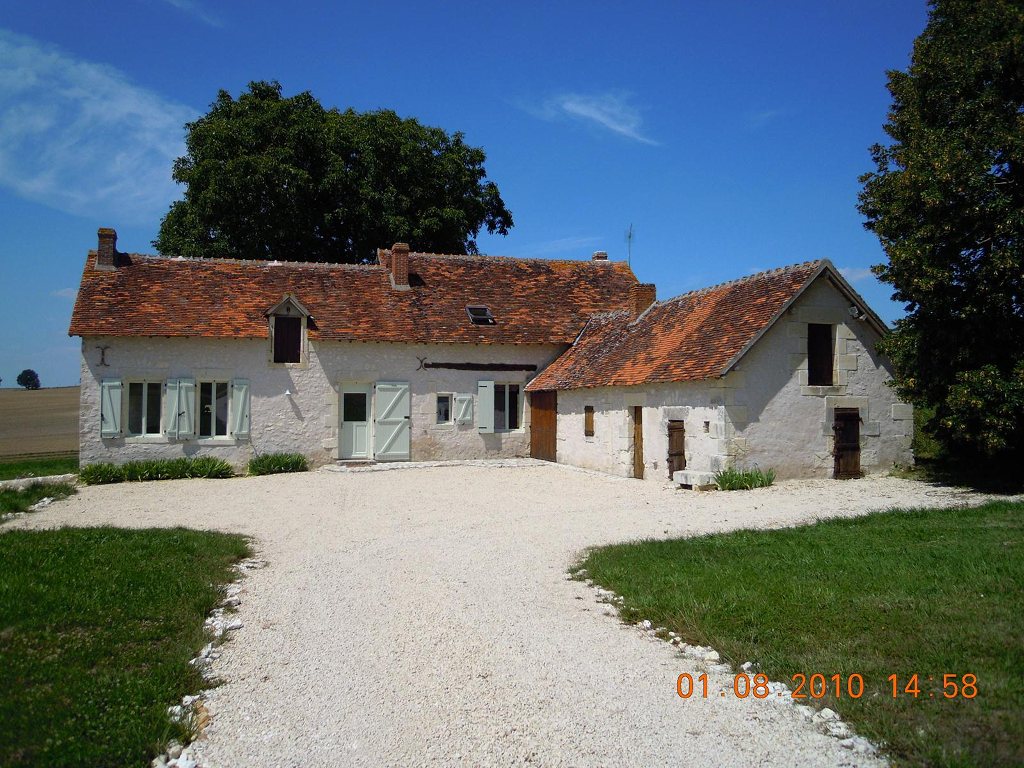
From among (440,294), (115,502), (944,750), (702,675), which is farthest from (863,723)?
(440,294)

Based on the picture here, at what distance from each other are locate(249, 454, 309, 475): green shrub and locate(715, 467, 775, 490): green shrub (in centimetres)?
1004

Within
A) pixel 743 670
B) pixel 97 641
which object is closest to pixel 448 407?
pixel 97 641

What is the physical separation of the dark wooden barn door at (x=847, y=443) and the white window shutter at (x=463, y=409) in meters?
9.07

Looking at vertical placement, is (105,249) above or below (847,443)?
above

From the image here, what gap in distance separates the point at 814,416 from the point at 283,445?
39.8 ft

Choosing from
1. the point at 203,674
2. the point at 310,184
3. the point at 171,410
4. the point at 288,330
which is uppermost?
the point at 310,184

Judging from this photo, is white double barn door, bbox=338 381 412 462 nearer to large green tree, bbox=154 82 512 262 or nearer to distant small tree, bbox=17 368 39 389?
large green tree, bbox=154 82 512 262

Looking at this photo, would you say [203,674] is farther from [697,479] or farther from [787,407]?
[787,407]

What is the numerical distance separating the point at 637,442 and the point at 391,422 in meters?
6.53

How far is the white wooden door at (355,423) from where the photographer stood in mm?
19500

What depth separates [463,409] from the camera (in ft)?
66.1

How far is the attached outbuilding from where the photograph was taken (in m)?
14.2

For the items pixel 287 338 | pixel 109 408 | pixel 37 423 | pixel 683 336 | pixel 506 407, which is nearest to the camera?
pixel 683 336

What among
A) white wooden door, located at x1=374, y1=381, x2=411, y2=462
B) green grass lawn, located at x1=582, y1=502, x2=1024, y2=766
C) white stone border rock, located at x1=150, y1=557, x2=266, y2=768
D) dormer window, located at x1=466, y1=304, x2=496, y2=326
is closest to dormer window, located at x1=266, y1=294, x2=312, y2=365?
white wooden door, located at x1=374, y1=381, x2=411, y2=462
